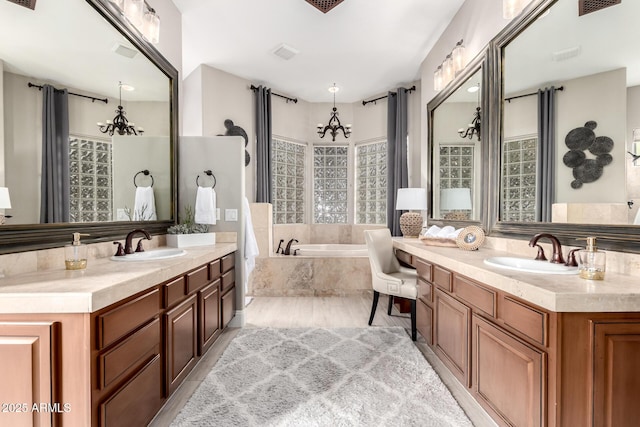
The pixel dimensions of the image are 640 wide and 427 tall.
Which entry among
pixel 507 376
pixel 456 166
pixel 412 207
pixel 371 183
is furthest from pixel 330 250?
pixel 507 376

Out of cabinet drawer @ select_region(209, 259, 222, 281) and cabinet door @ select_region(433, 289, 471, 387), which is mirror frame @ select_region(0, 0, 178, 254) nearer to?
cabinet drawer @ select_region(209, 259, 222, 281)

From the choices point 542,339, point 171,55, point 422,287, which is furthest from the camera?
point 171,55

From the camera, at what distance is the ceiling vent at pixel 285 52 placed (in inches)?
138

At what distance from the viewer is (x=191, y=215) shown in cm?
281

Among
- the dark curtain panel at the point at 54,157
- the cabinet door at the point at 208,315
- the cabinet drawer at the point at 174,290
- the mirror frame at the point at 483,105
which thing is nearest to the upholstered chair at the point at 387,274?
the mirror frame at the point at 483,105

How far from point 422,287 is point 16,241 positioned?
2537 mm

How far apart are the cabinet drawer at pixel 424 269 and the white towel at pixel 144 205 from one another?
7.42 feet

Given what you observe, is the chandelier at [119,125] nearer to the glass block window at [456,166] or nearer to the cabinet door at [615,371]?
the cabinet door at [615,371]

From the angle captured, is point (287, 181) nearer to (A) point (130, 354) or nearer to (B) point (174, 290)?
(B) point (174, 290)

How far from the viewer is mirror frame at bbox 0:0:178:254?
1.32m

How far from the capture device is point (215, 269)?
2.38 m

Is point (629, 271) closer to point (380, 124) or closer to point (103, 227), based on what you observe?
point (103, 227)

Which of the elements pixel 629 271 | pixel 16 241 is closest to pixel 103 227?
pixel 16 241

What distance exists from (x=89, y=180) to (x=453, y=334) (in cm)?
243
